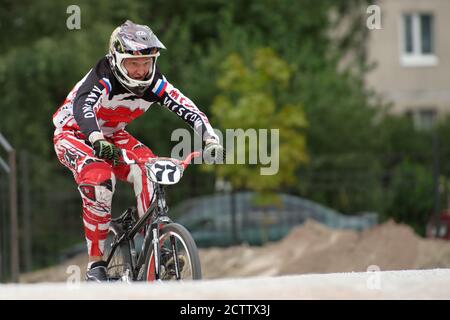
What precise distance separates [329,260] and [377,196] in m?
4.84

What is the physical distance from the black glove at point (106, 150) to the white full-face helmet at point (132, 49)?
475 mm

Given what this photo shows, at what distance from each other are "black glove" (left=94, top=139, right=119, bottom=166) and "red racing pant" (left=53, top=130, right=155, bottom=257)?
159mm

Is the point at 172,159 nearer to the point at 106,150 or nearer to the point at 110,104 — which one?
the point at 106,150

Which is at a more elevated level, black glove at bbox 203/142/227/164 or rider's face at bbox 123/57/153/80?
rider's face at bbox 123/57/153/80

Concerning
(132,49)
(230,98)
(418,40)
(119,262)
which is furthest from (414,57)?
(132,49)

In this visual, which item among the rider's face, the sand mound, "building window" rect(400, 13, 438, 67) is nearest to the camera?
the rider's face

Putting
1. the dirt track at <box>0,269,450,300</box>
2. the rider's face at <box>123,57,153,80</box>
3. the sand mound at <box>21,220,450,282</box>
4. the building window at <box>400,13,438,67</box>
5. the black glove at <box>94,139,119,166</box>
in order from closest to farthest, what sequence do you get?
the dirt track at <box>0,269,450,300</box> < the black glove at <box>94,139,119,166</box> < the rider's face at <box>123,57,153,80</box> < the sand mound at <box>21,220,450,282</box> < the building window at <box>400,13,438,67</box>

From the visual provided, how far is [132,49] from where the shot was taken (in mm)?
5828

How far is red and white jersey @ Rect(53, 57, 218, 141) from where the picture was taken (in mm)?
5941

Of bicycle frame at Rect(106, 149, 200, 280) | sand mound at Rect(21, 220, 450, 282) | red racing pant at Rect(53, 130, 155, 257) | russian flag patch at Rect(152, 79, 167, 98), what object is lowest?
sand mound at Rect(21, 220, 450, 282)

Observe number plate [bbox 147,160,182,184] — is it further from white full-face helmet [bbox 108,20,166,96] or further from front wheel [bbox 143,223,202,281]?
white full-face helmet [bbox 108,20,166,96]

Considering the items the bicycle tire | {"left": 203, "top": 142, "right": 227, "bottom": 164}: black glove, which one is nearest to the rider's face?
{"left": 203, "top": 142, "right": 227, "bottom": 164}: black glove

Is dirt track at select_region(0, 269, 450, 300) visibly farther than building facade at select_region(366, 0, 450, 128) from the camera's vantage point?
No
